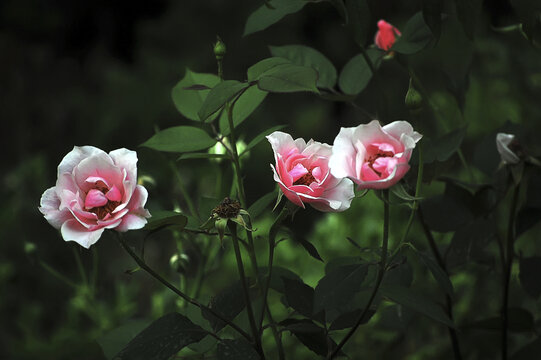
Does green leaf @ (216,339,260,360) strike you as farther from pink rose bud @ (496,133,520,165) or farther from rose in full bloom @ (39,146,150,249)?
pink rose bud @ (496,133,520,165)

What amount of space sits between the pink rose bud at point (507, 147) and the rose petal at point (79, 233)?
27 centimetres

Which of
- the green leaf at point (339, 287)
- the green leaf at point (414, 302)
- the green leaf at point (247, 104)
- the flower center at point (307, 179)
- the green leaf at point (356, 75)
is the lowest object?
the green leaf at point (414, 302)

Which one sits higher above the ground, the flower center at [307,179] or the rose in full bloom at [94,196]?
the rose in full bloom at [94,196]

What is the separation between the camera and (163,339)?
446mm

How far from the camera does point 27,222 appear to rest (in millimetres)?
1472

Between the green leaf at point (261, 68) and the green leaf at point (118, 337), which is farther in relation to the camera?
the green leaf at point (118, 337)

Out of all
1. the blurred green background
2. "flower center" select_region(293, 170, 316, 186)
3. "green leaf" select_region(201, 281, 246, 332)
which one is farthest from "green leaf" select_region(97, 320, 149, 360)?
"flower center" select_region(293, 170, 316, 186)

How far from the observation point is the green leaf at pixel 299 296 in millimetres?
481

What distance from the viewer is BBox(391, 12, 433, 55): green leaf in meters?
0.53

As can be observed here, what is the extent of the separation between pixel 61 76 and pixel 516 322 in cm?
169

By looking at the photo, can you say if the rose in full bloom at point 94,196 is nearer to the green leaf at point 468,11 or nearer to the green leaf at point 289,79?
the green leaf at point 289,79

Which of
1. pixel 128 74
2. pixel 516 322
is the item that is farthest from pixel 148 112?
pixel 516 322

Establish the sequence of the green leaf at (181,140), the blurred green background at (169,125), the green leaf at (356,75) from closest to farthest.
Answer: the green leaf at (181,140) → the green leaf at (356,75) → the blurred green background at (169,125)

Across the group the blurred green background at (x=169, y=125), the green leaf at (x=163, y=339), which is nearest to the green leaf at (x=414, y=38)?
the blurred green background at (x=169, y=125)
